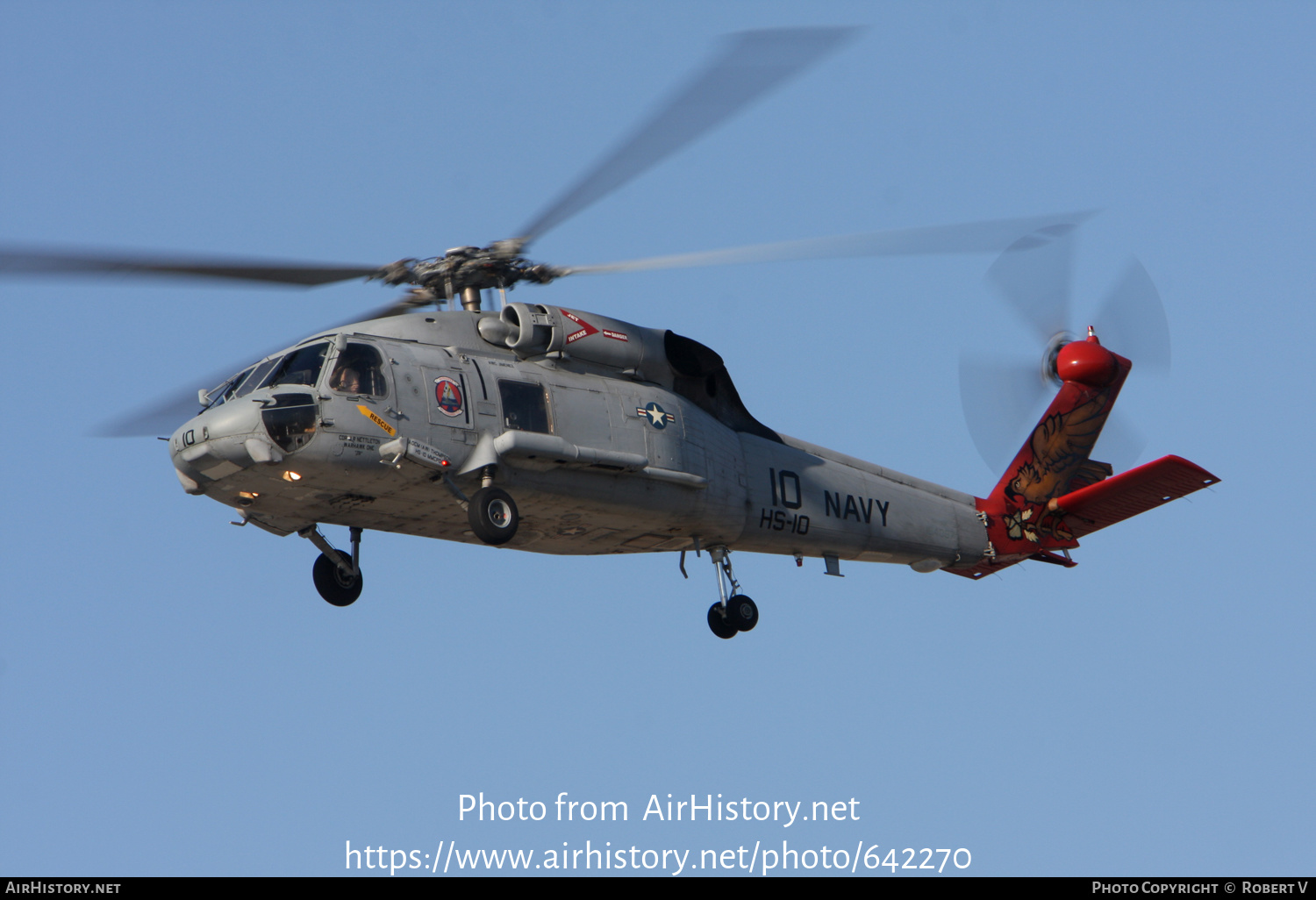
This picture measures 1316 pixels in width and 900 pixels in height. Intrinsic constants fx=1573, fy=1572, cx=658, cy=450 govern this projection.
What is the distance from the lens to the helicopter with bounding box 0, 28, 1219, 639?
1891 cm

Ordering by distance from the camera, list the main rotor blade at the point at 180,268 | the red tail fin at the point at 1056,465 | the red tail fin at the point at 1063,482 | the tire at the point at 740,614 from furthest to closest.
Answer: the red tail fin at the point at 1056,465, the red tail fin at the point at 1063,482, the tire at the point at 740,614, the main rotor blade at the point at 180,268

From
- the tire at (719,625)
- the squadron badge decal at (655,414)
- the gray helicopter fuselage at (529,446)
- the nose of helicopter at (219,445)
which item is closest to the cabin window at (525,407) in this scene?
the gray helicopter fuselage at (529,446)

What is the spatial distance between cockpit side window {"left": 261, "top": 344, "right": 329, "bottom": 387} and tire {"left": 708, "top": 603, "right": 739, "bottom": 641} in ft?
23.7

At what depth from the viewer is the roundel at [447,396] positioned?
19.6m

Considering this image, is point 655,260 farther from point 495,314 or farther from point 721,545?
point 721,545

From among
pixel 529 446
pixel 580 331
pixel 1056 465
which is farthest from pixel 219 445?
pixel 1056 465

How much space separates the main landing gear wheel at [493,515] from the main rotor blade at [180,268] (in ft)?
11.7

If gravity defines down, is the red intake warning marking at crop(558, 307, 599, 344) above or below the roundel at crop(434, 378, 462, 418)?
above

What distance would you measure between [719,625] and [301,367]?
295 inches

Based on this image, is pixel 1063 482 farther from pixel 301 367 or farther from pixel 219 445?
pixel 219 445

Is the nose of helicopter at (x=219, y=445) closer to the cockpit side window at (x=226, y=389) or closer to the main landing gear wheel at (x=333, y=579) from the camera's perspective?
the cockpit side window at (x=226, y=389)

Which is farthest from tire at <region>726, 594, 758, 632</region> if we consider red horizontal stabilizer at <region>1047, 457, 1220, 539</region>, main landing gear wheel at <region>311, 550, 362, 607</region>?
red horizontal stabilizer at <region>1047, 457, 1220, 539</region>

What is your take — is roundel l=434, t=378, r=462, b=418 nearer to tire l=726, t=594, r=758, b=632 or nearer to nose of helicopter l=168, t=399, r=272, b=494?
nose of helicopter l=168, t=399, r=272, b=494
